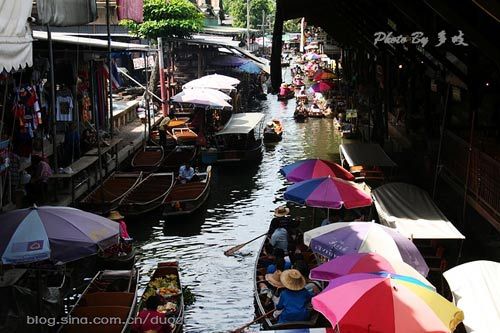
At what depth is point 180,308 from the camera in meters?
10.8

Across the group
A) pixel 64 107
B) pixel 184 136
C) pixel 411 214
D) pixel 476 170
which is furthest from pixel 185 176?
pixel 476 170

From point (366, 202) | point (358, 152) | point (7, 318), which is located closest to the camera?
point (7, 318)

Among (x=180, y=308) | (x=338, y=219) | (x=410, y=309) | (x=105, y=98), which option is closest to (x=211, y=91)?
(x=105, y=98)

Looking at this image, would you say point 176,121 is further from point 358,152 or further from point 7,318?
point 7,318

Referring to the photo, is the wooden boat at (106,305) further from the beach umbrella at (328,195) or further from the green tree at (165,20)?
the green tree at (165,20)

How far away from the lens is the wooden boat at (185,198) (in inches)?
714

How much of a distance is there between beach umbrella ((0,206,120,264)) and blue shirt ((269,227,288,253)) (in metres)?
4.22

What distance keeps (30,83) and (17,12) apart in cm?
689

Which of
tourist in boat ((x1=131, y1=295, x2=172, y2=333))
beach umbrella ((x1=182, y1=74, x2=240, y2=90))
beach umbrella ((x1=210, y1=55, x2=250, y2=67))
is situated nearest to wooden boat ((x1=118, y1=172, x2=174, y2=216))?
tourist in boat ((x1=131, y1=295, x2=172, y2=333))

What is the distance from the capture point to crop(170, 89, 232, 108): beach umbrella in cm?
2638

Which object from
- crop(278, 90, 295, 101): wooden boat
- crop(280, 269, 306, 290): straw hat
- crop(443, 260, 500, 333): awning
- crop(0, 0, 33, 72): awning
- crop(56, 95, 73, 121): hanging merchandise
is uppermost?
crop(0, 0, 33, 72): awning

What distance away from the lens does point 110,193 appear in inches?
726

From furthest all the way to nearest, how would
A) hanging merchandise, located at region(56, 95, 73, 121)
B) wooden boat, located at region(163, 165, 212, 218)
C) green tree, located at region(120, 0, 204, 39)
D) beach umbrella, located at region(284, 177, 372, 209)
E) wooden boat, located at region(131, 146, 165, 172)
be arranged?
green tree, located at region(120, 0, 204, 39) < wooden boat, located at region(131, 146, 165, 172) < hanging merchandise, located at region(56, 95, 73, 121) < wooden boat, located at region(163, 165, 212, 218) < beach umbrella, located at region(284, 177, 372, 209)

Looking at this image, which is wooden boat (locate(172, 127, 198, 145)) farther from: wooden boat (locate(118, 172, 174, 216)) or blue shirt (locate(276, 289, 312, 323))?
blue shirt (locate(276, 289, 312, 323))
